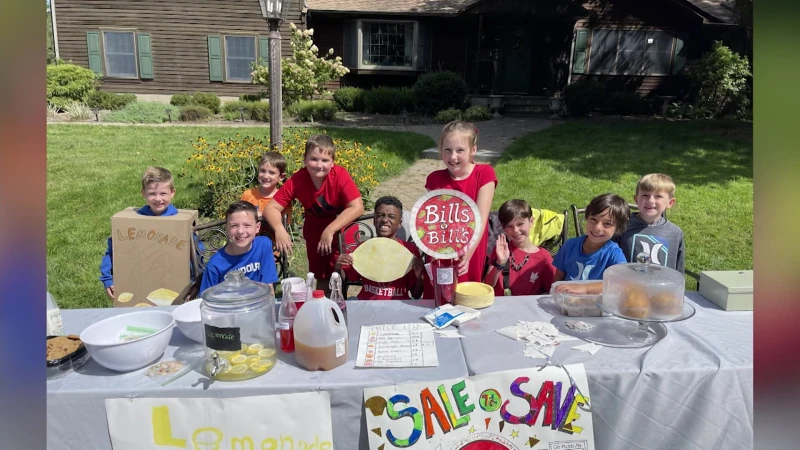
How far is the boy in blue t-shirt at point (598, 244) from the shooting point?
2.65 meters

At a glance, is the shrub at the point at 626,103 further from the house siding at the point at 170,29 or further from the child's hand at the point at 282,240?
the child's hand at the point at 282,240

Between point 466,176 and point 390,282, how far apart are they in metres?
0.71

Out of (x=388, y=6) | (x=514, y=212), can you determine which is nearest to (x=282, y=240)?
(x=514, y=212)

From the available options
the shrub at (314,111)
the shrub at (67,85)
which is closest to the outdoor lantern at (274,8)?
the shrub at (314,111)

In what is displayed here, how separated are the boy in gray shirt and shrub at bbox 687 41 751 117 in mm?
13308

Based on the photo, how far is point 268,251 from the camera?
9.25ft

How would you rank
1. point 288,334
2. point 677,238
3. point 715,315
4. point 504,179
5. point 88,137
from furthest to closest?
point 88,137 < point 504,179 < point 677,238 < point 715,315 < point 288,334

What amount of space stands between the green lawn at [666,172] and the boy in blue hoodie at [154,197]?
4.04m

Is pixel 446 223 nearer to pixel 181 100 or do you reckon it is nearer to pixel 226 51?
pixel 181 100
